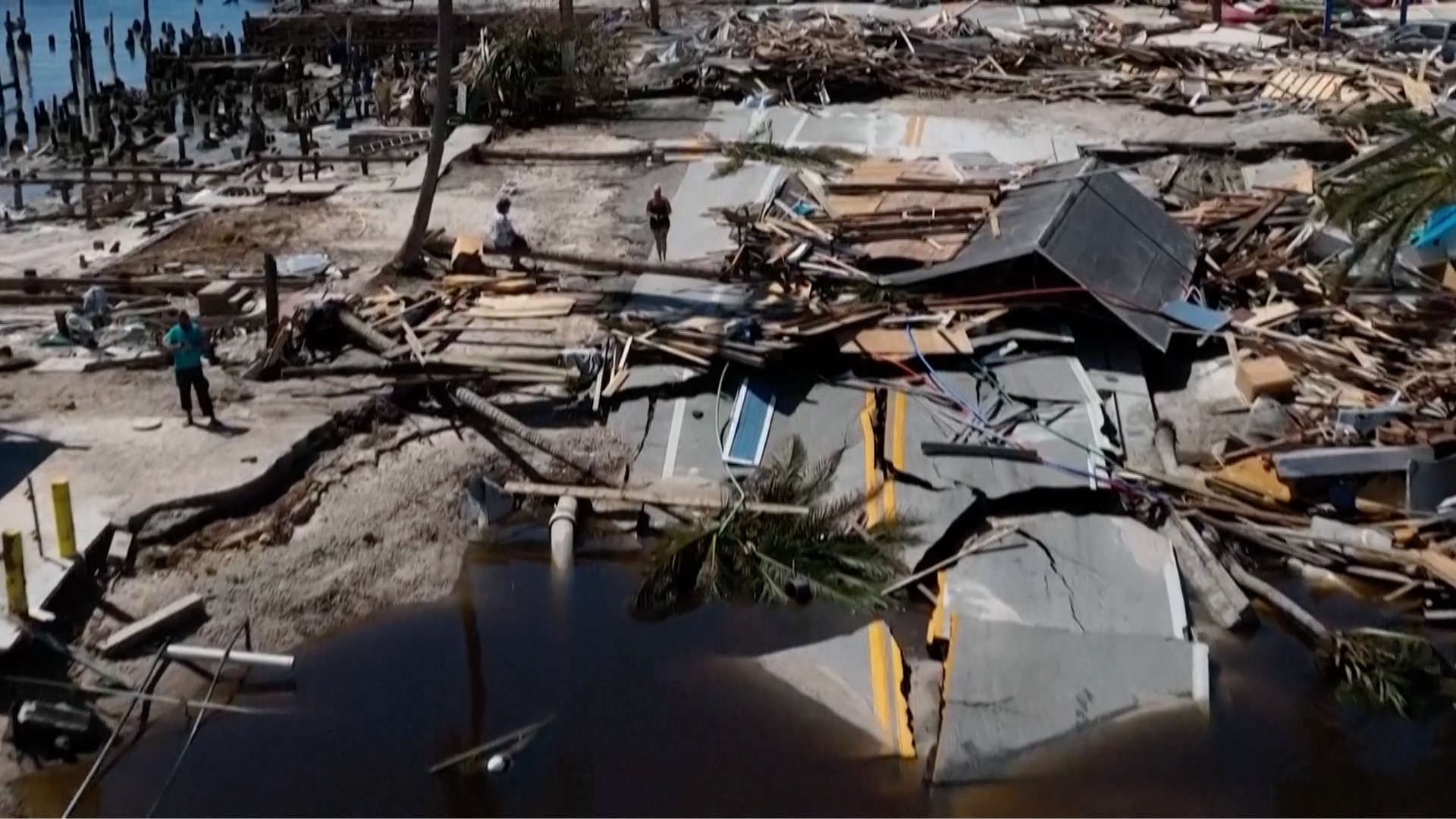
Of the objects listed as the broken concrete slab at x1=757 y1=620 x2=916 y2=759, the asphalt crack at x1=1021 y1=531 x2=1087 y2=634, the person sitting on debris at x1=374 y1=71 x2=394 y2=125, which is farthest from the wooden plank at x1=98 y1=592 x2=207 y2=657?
the person sitting on debris at x1=374 y1=71 x2=394 y2=125

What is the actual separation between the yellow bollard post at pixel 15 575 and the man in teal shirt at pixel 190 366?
345 centimetres

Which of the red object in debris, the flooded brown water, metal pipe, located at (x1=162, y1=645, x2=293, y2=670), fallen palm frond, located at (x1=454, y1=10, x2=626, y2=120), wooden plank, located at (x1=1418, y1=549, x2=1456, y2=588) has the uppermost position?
the red object in debris

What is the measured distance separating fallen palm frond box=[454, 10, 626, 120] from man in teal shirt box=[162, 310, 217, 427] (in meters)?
14.1

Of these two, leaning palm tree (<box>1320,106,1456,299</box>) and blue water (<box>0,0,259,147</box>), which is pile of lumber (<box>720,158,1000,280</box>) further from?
blue water (<box>0,0,259,147</box>)

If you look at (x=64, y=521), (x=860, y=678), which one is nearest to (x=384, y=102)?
(x=64, y=521)

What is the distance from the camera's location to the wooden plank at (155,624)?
11.6 metres

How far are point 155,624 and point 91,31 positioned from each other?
211 ft

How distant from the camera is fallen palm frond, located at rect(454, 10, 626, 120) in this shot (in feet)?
93.0

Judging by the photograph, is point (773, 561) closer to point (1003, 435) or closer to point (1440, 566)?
point (1003, 435)

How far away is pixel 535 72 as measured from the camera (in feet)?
93.9

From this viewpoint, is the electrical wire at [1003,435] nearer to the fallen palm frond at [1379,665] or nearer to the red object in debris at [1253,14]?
the fallen palm frond at [1379,665]

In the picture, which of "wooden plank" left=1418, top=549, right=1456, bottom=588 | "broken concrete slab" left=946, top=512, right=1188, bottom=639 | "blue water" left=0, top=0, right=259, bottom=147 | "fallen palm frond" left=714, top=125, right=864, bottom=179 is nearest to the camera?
"broken concrete slab" left=946, top=512, right=1188, bottom=639

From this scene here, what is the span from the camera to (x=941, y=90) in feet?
102

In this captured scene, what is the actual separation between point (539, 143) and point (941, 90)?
9.06 m
